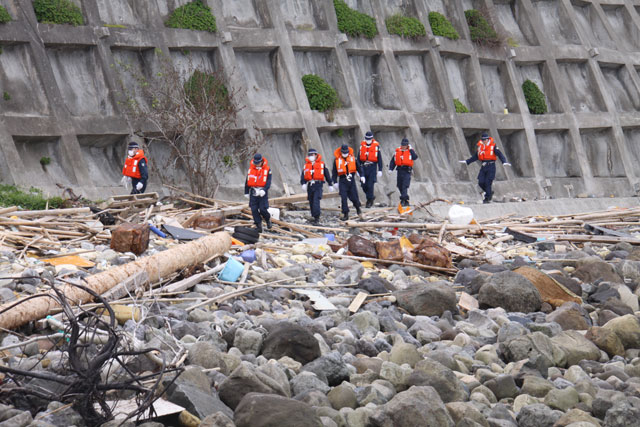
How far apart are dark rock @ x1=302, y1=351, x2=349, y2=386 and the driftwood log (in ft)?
7.64

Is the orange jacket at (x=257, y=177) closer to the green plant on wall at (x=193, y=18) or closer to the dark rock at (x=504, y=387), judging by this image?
the green plant on wall at (x=193, y=18)

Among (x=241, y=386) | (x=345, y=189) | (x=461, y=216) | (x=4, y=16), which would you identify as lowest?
(x=461, y=216)

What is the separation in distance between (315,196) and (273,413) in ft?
44.2

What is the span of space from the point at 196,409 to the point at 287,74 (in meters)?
20.8

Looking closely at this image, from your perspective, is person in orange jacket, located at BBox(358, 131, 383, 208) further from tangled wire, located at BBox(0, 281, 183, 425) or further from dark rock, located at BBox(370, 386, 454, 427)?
tangled wire, located at BBox(0, 281, 183, 425)

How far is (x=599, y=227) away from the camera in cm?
1927

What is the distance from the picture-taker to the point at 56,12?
72.9 ft

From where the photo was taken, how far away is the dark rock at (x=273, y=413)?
6344 millimetres

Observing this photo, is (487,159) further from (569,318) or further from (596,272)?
(569,318)

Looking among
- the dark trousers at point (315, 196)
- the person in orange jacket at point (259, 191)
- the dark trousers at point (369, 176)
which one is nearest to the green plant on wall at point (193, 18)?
the dark trousers at point (369, 176)

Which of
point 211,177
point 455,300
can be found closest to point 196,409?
point 455,300

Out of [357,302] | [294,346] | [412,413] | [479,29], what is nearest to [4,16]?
[357,302]

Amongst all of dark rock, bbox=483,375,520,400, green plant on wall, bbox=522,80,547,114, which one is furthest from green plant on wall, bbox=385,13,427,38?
dark rock, bbox=483,375,520,400

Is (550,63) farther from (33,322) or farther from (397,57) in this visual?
(33,322)
